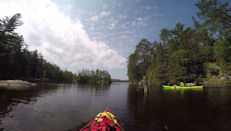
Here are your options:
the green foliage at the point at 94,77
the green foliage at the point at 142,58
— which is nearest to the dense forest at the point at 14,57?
the green foliage at the point at 94,77

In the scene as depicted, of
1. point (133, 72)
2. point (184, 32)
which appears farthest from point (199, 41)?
point (133, 72)

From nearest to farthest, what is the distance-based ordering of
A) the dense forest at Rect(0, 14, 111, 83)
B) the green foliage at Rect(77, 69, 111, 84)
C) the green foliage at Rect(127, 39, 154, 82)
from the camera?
1. the dense forest at Rect(0, 14, 111, 83)
2. the green foliage at Rect(127, 39, 154, 82)
3. the green foliage at Rect(77, 69, 111, 84)

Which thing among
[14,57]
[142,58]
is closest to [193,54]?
[142,58]

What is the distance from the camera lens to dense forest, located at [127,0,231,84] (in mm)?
12914

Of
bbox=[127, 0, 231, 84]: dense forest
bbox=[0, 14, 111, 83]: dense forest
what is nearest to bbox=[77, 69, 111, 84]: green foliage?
bbox=[0, 14, 111, 83]: dense forest

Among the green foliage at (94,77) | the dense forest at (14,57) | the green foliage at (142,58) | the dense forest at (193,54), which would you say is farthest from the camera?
the green foliage at (94,77)

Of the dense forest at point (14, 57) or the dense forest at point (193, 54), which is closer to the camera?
the dense forest at point (193, 54)

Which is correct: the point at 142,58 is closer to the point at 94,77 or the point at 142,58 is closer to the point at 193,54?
the point at 193,54

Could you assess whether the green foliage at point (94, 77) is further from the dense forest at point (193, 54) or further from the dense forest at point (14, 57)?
the dense forest at point (193, 54)

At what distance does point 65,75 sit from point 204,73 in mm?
113756

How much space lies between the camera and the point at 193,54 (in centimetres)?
3759

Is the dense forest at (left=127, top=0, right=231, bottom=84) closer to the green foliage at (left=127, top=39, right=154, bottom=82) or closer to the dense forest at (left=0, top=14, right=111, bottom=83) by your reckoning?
the green foliage at (left=127, top=39, right=154, bottom=82)

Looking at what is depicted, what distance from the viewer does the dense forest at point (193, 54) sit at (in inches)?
508

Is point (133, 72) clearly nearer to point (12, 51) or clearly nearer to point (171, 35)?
point (171, 35)
